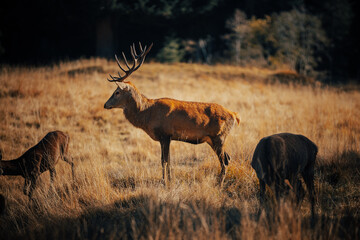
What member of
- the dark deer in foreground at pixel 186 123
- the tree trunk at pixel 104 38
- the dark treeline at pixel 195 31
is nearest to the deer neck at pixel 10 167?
the dark deer in foreground at pixel 186 123

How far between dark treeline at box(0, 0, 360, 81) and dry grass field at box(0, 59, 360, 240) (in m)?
5.53

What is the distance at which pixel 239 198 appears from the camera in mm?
4586

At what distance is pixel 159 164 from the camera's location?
20.6ft

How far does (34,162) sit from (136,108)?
7.14 feet

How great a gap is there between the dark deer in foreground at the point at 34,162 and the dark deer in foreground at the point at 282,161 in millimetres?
3921

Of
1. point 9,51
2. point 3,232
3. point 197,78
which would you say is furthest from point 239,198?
point 9,51

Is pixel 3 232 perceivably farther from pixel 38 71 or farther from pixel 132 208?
pixel 38 71

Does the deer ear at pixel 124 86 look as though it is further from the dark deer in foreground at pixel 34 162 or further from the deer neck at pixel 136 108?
the dark deer in foreground at pixel 34 162

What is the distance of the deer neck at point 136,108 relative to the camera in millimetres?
5453

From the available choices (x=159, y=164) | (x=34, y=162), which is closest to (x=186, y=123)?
(x=159, y=164)

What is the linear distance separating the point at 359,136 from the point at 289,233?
20.1 feet

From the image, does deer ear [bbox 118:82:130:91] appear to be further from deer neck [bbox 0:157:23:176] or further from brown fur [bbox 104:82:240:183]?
deer neck [bbox 0:157:23:176]

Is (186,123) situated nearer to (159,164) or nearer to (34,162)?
(159,164)

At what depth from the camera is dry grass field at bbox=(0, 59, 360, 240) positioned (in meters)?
3.54
